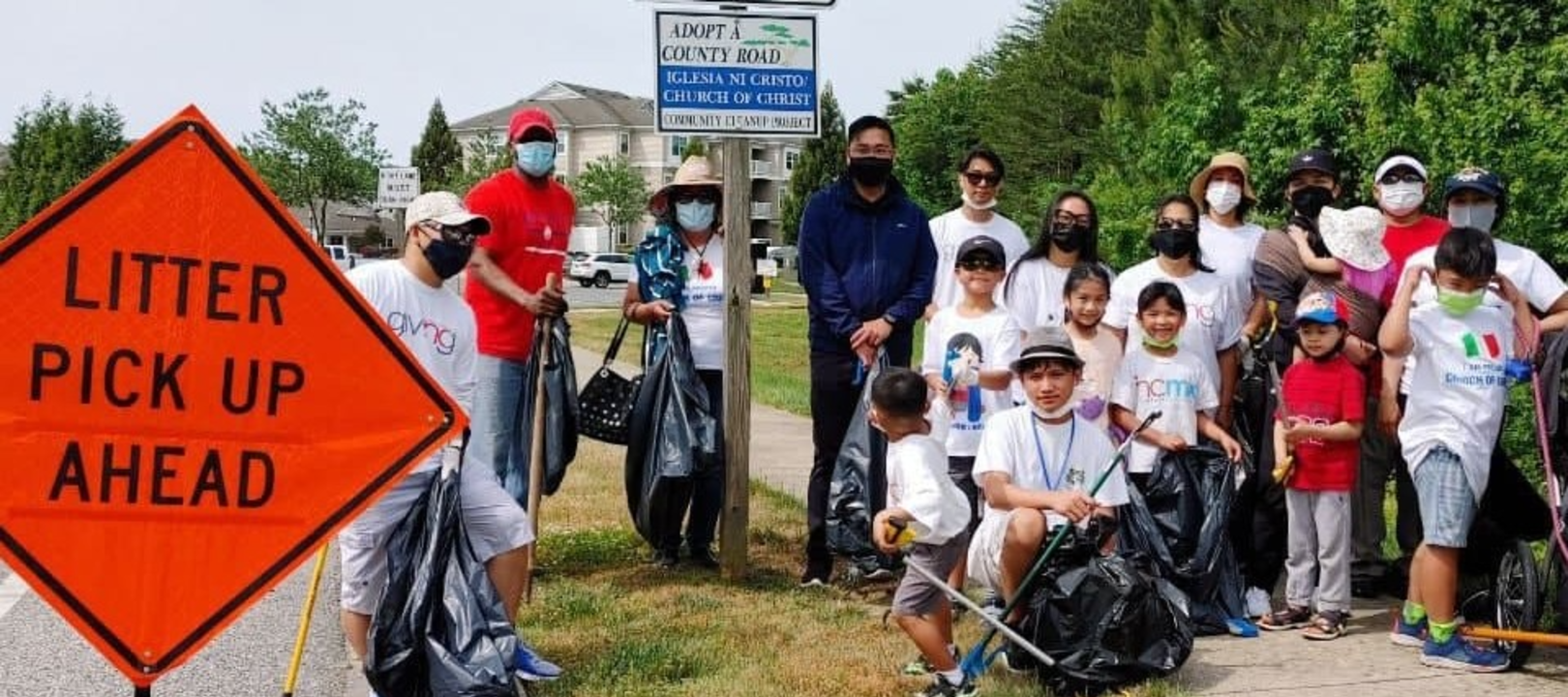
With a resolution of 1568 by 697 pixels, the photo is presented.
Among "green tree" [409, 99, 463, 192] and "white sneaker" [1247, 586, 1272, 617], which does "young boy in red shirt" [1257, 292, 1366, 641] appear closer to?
"white sneaker" [1247, 586, 1272, 617]

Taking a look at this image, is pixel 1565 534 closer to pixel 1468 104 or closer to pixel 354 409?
pixel 354 409

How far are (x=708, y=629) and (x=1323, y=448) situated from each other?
8.02 ft

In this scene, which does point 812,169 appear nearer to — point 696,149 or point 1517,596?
point 696,149

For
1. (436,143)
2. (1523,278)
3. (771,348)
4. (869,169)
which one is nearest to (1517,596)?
(1523,278)

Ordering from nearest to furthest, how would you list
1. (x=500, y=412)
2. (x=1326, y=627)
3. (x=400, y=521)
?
(x=400, y=521) < (x=1326, y=627) < (x=500, y=412)

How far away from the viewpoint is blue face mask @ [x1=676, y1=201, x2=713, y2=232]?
24.0ft

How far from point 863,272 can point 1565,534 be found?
2886 millimetres

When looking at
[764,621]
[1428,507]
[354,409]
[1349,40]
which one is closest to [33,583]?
[354,409]

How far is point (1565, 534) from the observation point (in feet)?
17.4

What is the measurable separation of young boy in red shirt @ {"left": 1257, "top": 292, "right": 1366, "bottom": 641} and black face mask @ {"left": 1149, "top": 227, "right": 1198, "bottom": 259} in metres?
0.54

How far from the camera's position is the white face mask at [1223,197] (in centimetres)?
671

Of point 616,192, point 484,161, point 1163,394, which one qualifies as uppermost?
point 484,161

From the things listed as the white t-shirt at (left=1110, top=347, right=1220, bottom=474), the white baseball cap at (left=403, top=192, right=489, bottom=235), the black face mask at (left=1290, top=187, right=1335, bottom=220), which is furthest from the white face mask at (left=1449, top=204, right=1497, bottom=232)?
the white baseball cap at (left=403, top=192, right=489, bottom=235)

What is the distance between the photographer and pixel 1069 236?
6.52 meters
